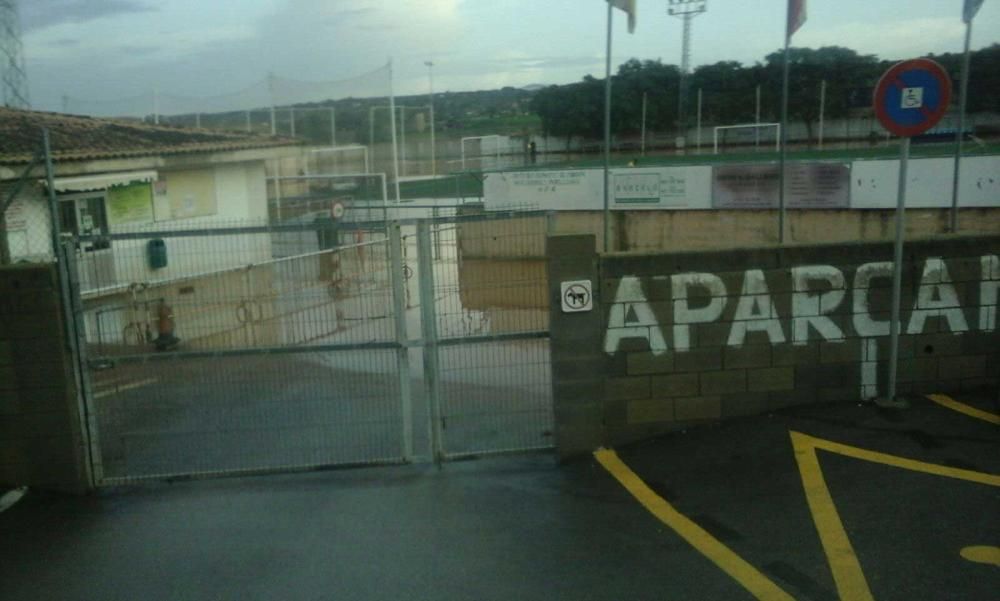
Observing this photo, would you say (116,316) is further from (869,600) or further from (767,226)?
(767,226)

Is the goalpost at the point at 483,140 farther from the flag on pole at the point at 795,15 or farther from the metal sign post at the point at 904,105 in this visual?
the metal sign post at the point at 904,105

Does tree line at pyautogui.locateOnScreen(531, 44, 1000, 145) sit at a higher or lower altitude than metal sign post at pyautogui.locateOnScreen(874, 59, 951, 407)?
higher

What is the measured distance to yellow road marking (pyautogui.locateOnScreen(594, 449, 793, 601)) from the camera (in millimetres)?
5012

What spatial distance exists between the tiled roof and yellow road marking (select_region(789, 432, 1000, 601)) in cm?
1391

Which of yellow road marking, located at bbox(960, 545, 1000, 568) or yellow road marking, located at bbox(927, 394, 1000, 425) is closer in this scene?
yellow road marking, located at bbox(960, 545, 1000, 568)

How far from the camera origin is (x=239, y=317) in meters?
7.16

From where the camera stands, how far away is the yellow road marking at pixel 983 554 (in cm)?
508

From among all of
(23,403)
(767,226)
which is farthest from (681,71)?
(23,403)

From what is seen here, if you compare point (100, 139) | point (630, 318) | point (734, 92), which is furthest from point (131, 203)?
point (734, 92)

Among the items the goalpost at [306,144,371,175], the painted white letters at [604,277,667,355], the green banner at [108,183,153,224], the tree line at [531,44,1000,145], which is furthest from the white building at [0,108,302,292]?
the tree line at [531,44,1000,145]

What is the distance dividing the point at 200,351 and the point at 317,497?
57.7 inches

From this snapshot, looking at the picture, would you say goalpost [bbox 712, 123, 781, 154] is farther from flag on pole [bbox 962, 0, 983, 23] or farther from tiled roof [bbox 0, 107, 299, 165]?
flag on pole [bbox 962, 0, 983, 23]

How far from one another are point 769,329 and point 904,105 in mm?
2092

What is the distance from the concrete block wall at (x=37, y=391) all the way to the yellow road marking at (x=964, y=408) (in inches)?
278
